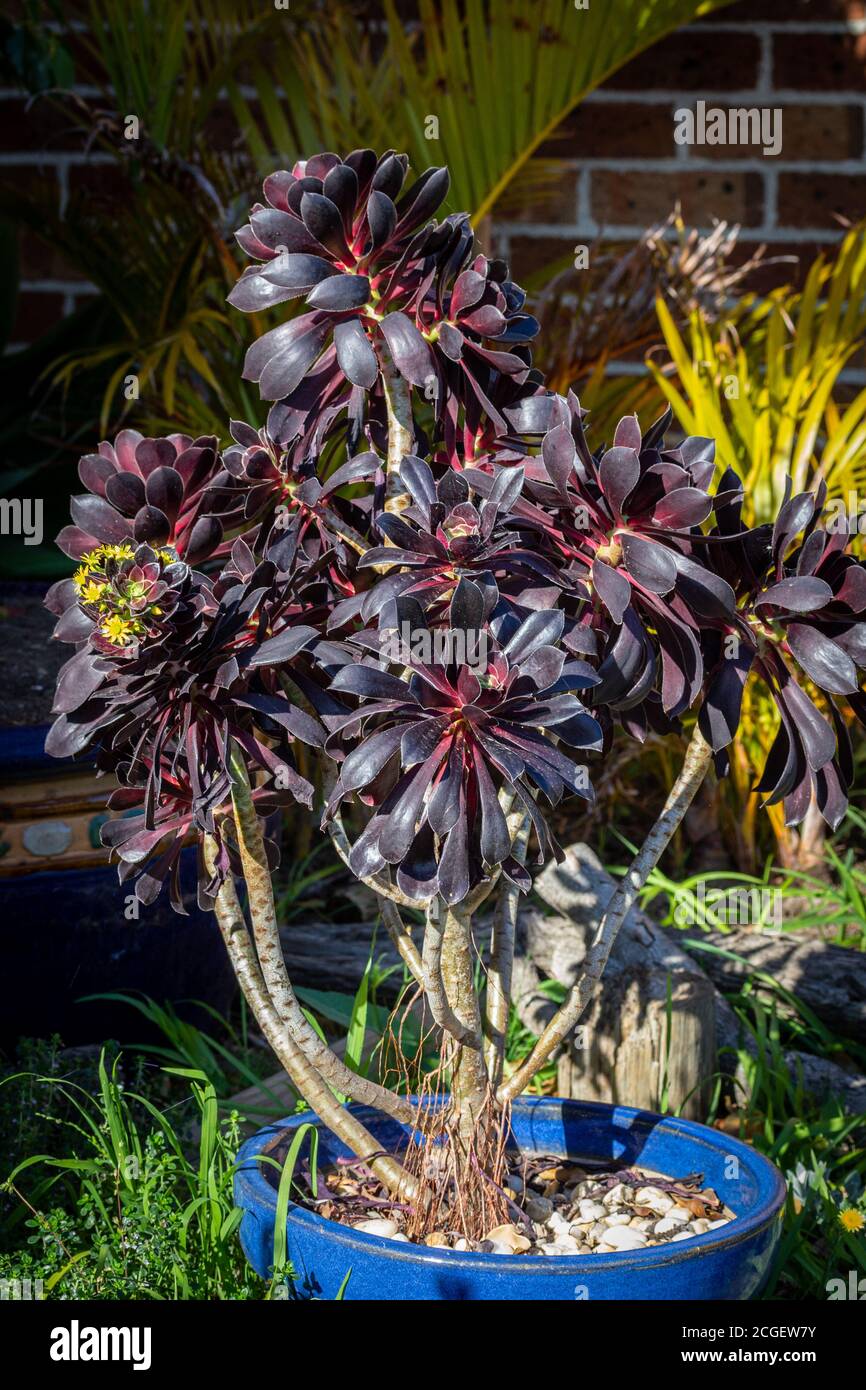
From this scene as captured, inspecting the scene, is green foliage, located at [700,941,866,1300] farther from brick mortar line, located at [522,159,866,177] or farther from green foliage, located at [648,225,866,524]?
brick mortar line, located at [522,159,866,177]

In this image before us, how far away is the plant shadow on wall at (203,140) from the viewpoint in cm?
262

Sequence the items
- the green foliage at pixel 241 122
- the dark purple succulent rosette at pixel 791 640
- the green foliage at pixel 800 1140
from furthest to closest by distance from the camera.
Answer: the green foliage at pixel 241 122 → the green foliage at pixel 800 1140 → the dark purple succulent rosette at pixel 791 640

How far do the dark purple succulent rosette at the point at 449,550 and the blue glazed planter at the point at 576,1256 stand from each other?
580 millimetres

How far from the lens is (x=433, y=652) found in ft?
3.93

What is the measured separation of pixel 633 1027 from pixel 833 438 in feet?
4.12

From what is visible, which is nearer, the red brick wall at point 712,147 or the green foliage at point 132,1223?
the green foliage at point 132,1223

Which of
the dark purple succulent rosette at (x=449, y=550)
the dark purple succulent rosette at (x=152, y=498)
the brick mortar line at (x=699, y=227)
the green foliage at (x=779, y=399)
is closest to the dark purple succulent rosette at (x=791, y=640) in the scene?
the dark purple succulent rosette at (x=449, y=550)

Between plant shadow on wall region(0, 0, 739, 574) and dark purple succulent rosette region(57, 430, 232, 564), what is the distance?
43.9 inches

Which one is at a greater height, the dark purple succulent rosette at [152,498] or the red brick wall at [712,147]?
the red brick wall at [712,147]

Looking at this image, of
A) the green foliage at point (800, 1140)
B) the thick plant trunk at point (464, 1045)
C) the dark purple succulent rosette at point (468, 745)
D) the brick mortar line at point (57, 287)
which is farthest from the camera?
the brick mortar line at point (57, 287)

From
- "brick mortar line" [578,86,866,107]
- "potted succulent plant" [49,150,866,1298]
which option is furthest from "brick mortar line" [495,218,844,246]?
"potted succulent plant" [49,150,866,1298]

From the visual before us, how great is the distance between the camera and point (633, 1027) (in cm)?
196

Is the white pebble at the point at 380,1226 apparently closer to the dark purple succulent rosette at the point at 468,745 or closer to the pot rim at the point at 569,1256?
the pot rim at the point at 569,1256
